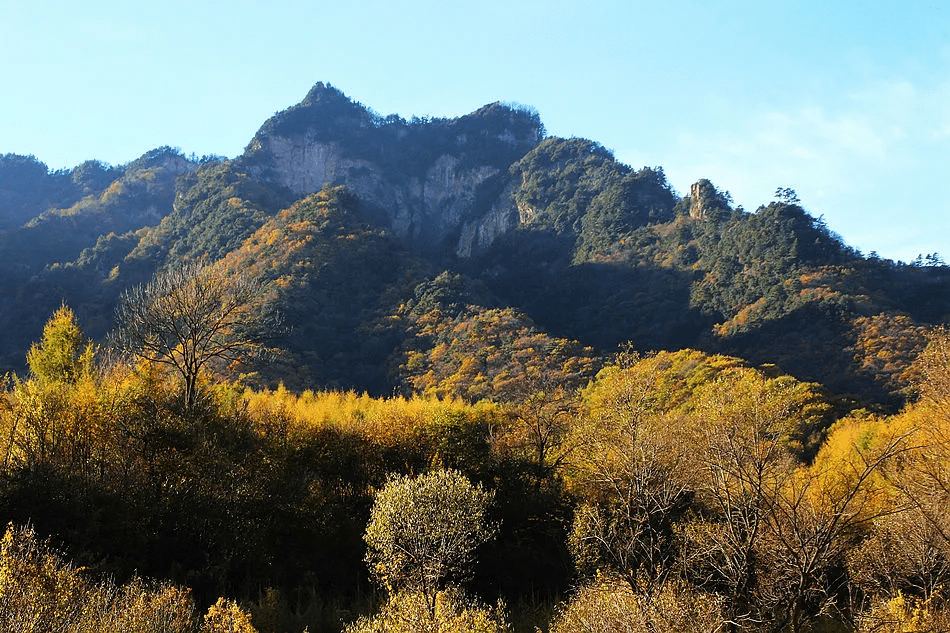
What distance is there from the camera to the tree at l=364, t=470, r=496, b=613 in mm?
23359

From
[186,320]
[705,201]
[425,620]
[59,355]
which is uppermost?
[705,201]

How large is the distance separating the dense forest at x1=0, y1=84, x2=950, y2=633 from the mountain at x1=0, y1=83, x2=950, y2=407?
0.50m

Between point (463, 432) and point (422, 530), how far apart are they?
11.6 meters

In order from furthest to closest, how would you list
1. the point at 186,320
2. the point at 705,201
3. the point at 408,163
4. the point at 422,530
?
the point at 408,163 → the point at 705,201 → the point at 186,320 → the point at 422,530

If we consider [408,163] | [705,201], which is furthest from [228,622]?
[408,163]

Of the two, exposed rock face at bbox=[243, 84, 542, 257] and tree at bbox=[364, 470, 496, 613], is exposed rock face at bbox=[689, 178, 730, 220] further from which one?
tree at bbox=[364, 470, 496, 613]

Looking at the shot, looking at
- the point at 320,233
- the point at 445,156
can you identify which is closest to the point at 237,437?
the point at 320,233

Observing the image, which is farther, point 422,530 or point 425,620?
point 422,530

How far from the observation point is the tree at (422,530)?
2336 cm

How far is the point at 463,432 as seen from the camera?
35.5 metres

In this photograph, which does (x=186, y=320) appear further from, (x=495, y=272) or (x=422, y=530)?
(x=495, y=272)

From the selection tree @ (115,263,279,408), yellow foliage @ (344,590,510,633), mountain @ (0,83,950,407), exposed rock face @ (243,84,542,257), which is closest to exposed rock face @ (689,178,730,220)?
mountain @ (0,83,950,407)

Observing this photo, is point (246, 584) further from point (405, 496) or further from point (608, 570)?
point (608, 570)

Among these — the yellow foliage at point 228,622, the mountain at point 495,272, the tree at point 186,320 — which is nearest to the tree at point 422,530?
the yellow foliage at point 228,622
